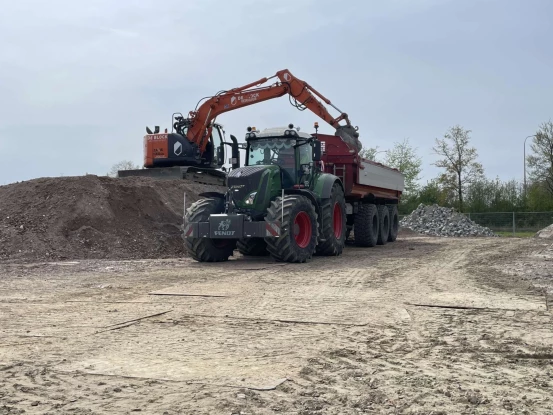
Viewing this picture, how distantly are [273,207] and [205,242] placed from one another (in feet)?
5.92

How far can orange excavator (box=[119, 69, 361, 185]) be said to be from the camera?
759 inches

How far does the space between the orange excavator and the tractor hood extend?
5.14 meters

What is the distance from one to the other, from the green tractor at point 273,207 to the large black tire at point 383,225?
533cm

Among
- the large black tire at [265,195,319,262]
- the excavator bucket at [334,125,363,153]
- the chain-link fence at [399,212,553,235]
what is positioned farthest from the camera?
the chain-link fence at [399,212,553,235]

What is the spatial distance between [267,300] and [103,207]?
10513 mm

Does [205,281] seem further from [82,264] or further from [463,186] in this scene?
[463,186]

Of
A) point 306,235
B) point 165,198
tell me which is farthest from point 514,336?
point 165,198

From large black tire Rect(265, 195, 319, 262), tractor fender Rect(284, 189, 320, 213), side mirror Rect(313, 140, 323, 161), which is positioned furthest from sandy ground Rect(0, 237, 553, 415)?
side mirror Rect(313, 140, 323, 161)

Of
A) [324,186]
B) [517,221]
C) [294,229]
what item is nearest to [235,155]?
[324,186]

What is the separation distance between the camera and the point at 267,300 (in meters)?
8.38

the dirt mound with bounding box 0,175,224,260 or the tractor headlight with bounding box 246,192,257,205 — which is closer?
the tractor headlight with bounding box 246,192,257,205

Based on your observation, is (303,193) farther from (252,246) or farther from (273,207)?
(252,246)

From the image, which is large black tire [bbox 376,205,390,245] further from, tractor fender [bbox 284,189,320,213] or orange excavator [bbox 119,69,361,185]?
tractor fender [bbox 284,189,320,213]

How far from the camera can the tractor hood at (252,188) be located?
13859 mm
